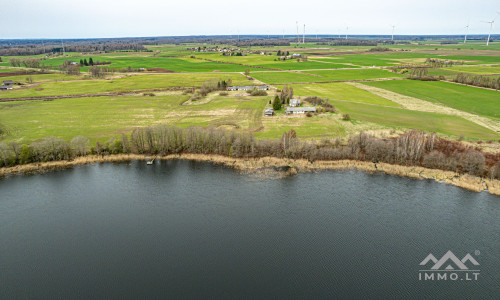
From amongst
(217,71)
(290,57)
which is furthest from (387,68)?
(217,71)

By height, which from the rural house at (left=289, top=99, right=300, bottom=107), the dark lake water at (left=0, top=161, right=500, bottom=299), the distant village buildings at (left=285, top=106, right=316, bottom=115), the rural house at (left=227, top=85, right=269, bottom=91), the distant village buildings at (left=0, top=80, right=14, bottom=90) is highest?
the distant village buildings at (left=0, top=80, right=14, bottom=90)

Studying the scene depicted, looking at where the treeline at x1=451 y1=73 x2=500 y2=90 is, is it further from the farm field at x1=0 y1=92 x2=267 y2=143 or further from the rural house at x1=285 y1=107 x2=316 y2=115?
the farm field at x1=0 y1=92 x2=267 y2=143

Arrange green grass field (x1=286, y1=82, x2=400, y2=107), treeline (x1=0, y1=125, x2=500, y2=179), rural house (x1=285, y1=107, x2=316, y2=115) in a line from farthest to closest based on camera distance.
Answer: green grass field (x1=286, y1=82, x2=400, y2=107), rural house (x1=285, y1=107, x2=316, y2=115), treeline (x1=0, y1=125, x2=500, y2=179)

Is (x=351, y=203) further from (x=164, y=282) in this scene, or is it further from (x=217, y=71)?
(x=217, y=71)

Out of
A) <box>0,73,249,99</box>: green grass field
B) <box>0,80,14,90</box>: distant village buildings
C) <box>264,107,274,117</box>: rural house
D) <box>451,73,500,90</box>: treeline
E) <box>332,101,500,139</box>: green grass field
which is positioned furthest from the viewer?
<box>0,80,14,90</box>: distant village buildings

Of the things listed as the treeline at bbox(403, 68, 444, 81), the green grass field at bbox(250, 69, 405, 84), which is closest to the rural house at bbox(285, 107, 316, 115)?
the green grass field at bbox(250, 69, 405, 84)

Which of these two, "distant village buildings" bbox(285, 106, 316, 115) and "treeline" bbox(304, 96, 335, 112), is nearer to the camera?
"distant village buildings" bbox(285, 106, 316, 115)

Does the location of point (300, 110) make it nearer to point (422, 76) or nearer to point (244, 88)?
point (244, 88)
